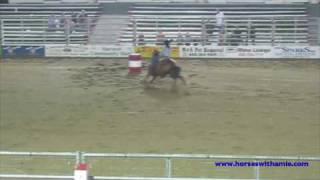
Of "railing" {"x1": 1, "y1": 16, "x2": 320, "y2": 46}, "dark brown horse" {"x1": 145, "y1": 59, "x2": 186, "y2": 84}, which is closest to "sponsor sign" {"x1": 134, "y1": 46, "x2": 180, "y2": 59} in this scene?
"railing" {"x1": 1, "y1": 16, "x2": 320, "y2": 46}

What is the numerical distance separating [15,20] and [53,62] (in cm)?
717

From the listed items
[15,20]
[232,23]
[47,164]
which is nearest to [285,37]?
[232,23]

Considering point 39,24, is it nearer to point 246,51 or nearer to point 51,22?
point 51,22

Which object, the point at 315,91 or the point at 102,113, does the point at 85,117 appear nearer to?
the point at 102,113

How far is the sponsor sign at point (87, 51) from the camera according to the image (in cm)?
2662

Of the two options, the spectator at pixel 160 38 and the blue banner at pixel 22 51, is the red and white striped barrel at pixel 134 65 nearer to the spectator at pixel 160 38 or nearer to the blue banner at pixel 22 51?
the blue banner at pixel 22 51

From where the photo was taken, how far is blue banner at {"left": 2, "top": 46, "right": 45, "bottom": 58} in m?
27.1

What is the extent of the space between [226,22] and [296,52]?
201 inches

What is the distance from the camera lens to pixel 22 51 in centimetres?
2731

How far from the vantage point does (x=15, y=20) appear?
1232 inches

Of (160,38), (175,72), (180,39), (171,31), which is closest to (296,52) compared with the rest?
(180,39)

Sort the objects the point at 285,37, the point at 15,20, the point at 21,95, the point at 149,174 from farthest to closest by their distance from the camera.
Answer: the point at 15,20 → the point at 285,37 → the point at 21,95 → the point at 149,174

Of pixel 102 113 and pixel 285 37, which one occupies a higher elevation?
pixel 285 37

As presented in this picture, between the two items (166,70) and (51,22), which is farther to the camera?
(51,22)
